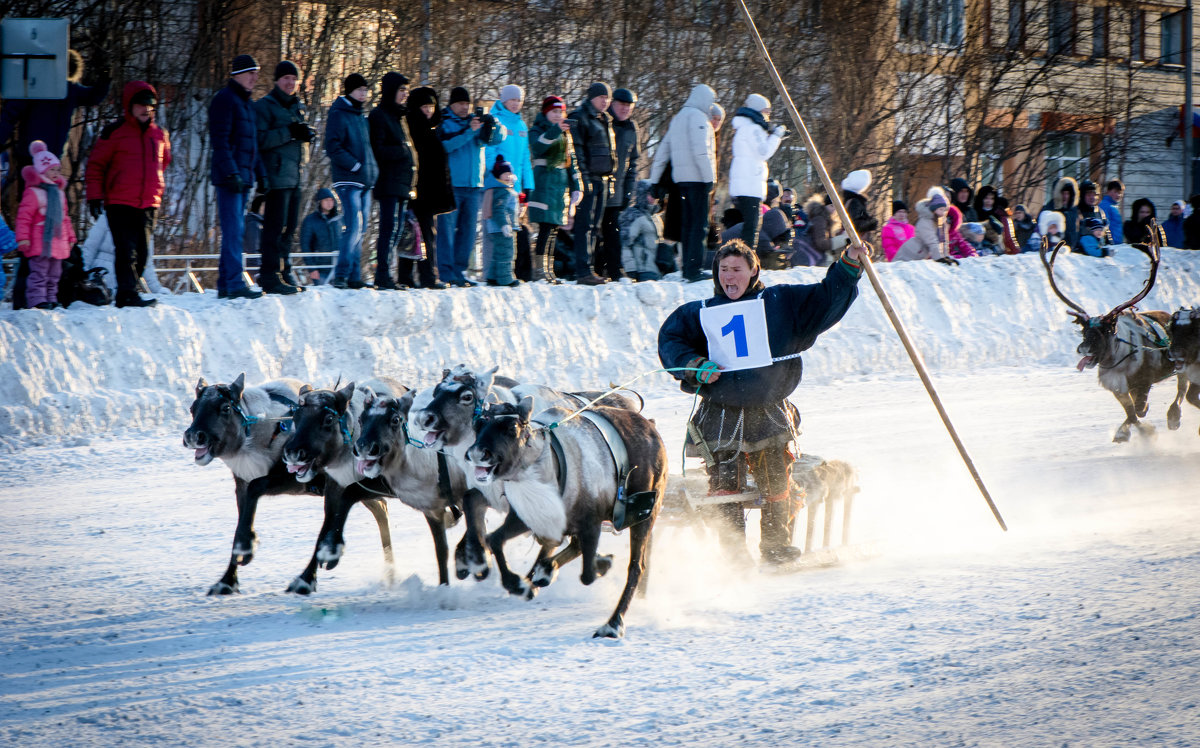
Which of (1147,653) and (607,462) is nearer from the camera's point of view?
(1147,653)

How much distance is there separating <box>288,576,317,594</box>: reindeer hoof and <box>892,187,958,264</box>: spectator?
1254 cm

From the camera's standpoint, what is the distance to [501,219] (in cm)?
1298

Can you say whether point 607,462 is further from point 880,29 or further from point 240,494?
point 880,29

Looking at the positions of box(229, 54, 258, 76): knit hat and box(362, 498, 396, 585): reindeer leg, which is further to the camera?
box(229, 54, 258, 76): knit hat

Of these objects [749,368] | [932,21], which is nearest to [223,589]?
[749,368]

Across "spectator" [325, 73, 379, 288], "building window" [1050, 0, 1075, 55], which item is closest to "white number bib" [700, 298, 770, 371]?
"spectator" [325, 73, 379, 288]

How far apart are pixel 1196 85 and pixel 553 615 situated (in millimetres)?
33370

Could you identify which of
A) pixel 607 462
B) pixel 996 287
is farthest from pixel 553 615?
pixel 996 287

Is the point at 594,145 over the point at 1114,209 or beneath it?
beneath

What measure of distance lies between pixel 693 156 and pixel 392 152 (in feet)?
10.6

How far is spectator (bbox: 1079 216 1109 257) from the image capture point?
19578 millimetres

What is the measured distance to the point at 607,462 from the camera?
607cm

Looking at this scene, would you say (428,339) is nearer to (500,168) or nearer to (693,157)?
(500,168)

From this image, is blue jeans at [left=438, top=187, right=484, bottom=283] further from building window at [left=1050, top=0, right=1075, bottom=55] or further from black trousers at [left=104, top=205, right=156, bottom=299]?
building window at [left=1050, top=0, right=1075, bottom=55]
